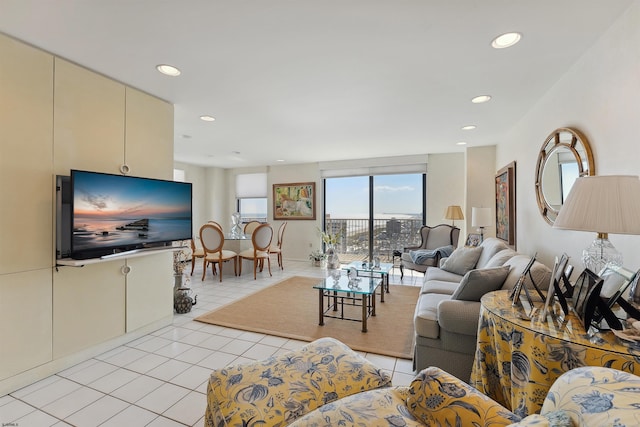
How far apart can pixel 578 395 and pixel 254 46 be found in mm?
2369

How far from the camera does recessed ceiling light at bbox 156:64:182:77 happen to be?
2289 millimetres

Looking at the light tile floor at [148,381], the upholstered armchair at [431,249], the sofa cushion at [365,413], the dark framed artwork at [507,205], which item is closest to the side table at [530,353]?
the sofa cushion at [365,413]

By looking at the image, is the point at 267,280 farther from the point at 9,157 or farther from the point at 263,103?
the point at 9,157

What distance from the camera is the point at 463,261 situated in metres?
3.63

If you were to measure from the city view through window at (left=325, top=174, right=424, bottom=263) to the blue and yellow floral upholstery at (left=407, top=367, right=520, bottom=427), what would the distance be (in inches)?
214

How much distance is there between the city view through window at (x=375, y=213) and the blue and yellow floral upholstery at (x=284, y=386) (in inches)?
202

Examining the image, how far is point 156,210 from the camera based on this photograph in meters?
2.79

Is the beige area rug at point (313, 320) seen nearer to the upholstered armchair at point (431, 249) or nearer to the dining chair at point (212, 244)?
the upholstered armchair at point (431, 249)

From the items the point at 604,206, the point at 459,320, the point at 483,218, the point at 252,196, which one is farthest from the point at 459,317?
the point at 252,196

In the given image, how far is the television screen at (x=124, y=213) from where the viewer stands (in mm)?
2182

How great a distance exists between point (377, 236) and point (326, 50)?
507 centimetres

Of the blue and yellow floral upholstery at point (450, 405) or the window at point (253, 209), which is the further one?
the window at point (253, 209)

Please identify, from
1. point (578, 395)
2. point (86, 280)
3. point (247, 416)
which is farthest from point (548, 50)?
point (86, 280)

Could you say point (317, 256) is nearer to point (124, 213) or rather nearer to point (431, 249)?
point (431, 249)
